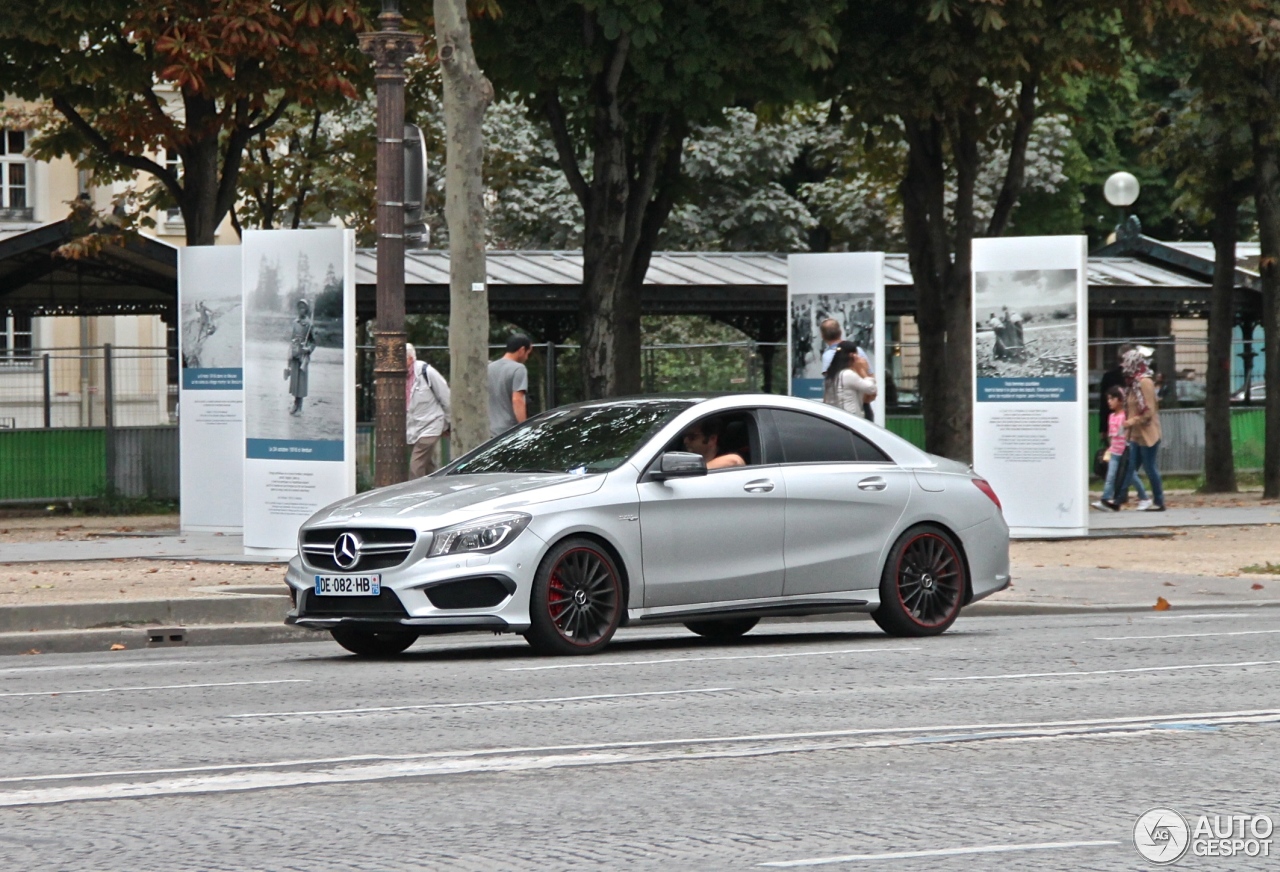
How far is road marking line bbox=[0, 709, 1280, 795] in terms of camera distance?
7719mm

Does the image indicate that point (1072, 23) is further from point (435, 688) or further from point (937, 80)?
point (435, 688)

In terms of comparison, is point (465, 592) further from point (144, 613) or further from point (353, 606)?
point (144, 613)

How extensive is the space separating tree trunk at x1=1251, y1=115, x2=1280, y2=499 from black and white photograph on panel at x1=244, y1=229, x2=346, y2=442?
15146 mm

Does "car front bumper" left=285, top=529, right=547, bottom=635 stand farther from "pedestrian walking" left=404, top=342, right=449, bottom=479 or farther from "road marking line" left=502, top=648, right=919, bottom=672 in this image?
"pedestrian walking" left=404, top=342, right=449, bottom=479

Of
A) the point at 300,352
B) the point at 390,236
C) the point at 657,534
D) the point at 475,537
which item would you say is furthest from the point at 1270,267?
the point at 475,537

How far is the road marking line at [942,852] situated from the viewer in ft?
19.6

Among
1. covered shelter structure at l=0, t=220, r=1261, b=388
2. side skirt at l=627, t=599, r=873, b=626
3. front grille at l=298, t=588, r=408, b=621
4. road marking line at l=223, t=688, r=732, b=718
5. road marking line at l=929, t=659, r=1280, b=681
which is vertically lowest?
road marking line at l=929, t=659, r=1280, b=681

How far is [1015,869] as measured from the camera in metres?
5.89

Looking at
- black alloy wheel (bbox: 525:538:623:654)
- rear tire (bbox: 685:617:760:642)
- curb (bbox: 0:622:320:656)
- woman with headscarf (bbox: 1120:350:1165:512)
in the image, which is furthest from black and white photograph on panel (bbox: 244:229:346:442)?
woman with headscarf (bbox: 1120:350:1165:512)

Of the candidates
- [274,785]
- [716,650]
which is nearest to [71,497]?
[716,650]

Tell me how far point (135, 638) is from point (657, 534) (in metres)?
3.90

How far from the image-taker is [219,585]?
51.1ft

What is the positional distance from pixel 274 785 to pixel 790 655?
512 cm

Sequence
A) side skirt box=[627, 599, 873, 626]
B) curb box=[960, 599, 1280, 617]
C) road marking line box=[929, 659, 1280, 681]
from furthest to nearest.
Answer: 1. curb box=[960, 599, 1280, 617]
2. side skirt box=[627, 599, 873, 626]
3. road marking line box=[929, 659, 1280, 681]
